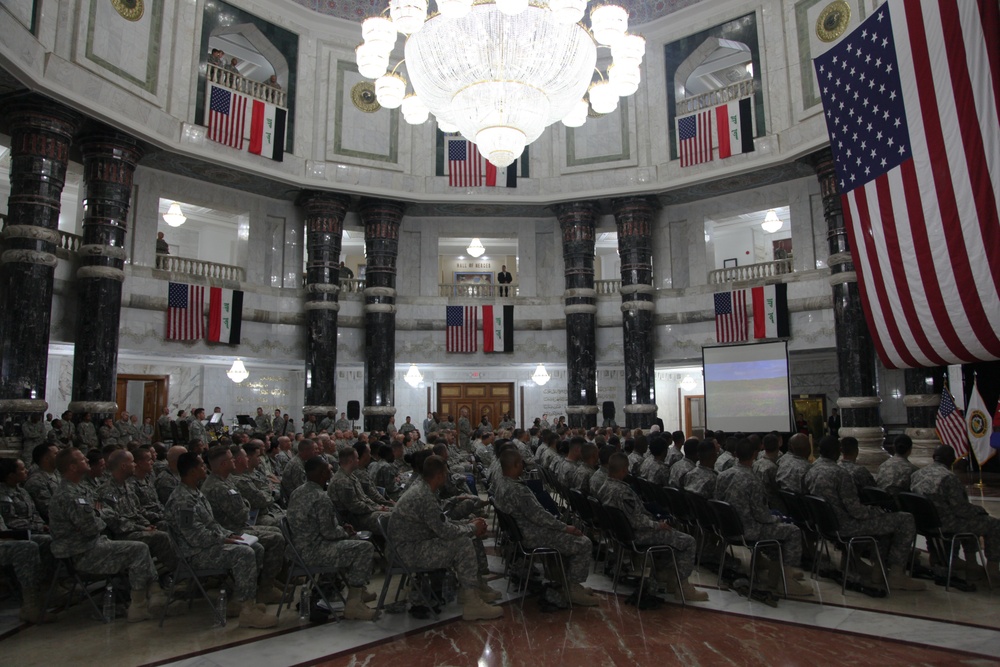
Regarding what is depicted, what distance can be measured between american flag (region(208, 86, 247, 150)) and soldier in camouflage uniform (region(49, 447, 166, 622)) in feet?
37.1

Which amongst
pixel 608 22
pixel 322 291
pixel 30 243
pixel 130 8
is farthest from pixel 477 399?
pixel 130 8

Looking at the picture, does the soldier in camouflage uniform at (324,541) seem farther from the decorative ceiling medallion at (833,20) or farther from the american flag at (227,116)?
the decorative ceiling medallion at (833,20)

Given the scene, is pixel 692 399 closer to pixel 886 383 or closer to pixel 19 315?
pixel 886 383

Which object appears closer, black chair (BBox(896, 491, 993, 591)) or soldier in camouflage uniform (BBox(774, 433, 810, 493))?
black chair (BBox(896, 491, 993, 591))

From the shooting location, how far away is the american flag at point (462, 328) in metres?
18.2

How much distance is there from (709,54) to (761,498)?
48.8 feet

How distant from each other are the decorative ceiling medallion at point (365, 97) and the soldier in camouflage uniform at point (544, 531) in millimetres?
14131

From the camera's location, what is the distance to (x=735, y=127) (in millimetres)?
15828

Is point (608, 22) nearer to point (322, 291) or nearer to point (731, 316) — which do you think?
point (731, 316)

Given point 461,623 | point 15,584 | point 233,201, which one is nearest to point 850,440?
point 461,623

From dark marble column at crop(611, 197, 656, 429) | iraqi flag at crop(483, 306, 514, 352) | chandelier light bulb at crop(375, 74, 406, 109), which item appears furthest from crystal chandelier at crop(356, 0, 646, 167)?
iraqi flag at crop(483, 306, 514, 352)

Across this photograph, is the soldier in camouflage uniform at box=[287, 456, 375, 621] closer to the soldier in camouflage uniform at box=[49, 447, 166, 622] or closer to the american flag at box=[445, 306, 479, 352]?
the soldier in camouflage uniform at box=[49, 447, 166, 622]

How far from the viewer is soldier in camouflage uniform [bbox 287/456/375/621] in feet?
16.8

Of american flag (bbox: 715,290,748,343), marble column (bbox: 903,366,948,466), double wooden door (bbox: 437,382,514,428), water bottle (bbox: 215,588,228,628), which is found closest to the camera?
water bottle (bbox: 215,588,228,628)
